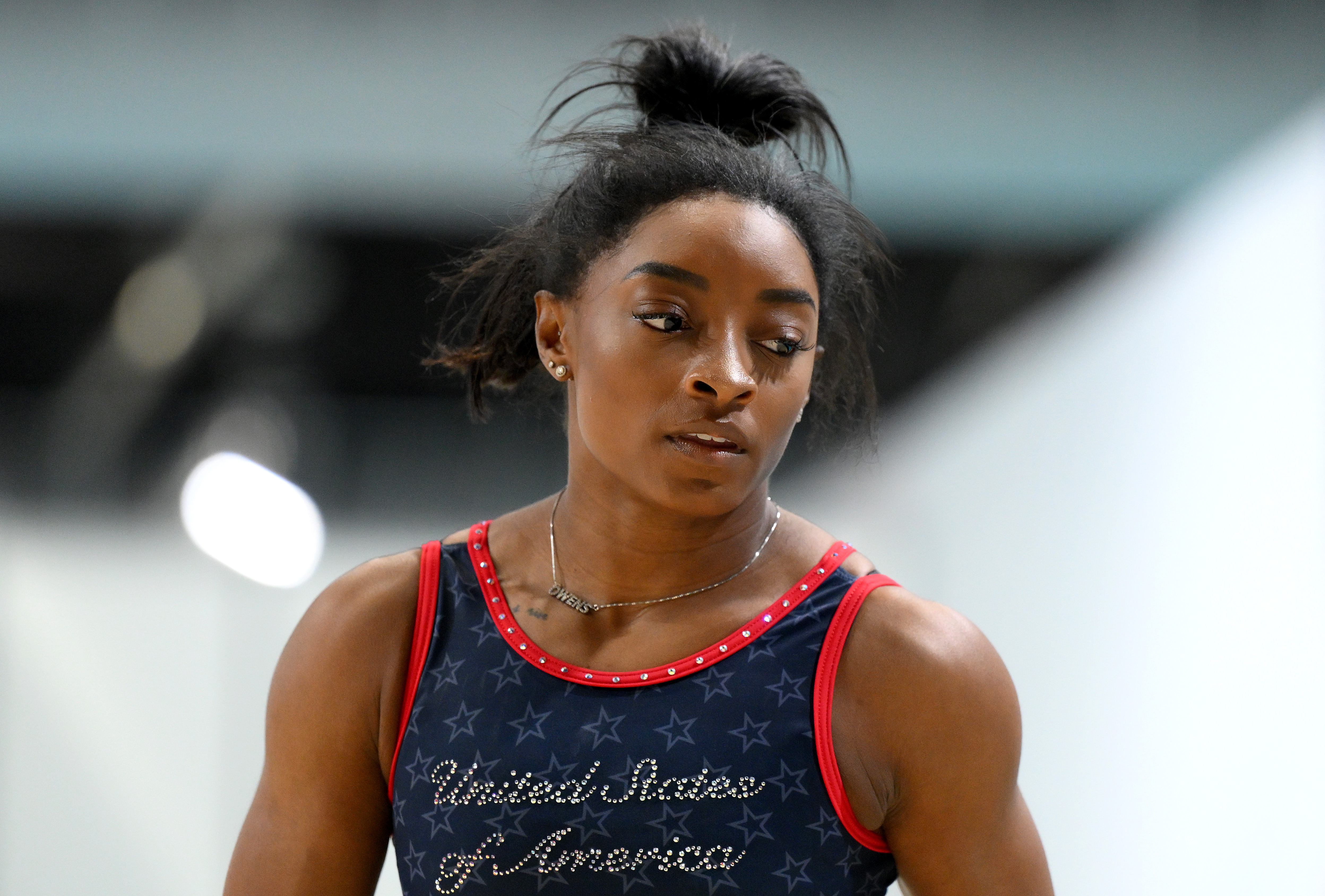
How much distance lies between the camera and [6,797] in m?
2.08

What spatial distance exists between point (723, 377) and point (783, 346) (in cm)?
7

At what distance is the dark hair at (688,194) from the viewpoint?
3.10 ft

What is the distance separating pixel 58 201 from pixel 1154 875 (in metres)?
2.16

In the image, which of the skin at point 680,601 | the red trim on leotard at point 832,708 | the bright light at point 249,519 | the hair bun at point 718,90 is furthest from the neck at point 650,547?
the bright light at point 249,519

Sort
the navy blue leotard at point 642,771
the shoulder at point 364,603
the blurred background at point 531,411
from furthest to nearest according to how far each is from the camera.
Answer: the blurred background at point 531,411
the shoulder at point 364,603
the navy blue leotard at point 642,771

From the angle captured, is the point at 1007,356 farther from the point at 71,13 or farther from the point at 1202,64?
the point at 71,13

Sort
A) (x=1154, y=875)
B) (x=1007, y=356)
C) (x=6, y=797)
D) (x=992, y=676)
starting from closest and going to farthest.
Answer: (x=992, y=676), (x=6, y=797), (x=1154, y=875), (x=1007, y=356)

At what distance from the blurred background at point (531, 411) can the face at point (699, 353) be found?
3.74 ft

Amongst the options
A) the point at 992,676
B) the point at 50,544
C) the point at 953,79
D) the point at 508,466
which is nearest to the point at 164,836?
the point at 50,544

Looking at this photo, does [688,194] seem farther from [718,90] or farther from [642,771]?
[642,771]

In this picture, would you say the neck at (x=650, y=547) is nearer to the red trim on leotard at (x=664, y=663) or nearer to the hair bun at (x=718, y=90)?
the red trim on leotard at (x=664, y=663)

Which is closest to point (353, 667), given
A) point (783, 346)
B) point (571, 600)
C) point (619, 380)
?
point (571, 600)

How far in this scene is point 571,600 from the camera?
0.96m

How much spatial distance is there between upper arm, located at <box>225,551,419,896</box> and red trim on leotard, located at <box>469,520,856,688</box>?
0.07 m
